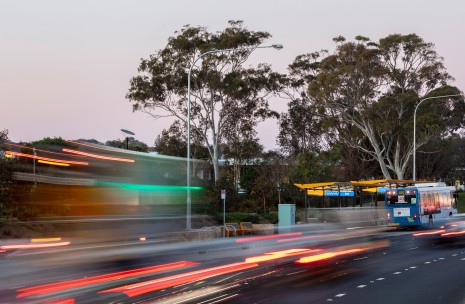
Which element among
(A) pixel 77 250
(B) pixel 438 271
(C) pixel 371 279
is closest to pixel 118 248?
(A) pixel 77 250

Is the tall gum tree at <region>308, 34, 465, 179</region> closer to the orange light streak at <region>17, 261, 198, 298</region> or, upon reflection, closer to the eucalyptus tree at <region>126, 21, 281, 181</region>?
the eucalyptus tree at <region>126, 21, 281, 181</region>

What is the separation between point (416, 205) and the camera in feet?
115

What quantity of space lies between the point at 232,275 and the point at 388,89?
4213 centimetres

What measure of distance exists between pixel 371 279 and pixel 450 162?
59239mm

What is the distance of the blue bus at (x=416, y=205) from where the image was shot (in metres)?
35.2

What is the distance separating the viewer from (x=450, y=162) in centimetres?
6938

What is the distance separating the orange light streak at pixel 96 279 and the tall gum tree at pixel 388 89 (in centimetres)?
3821

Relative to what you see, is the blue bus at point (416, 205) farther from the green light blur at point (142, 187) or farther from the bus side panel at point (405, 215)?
the green light blur at point (142, 187)

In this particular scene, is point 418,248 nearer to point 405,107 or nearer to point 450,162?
point 405,107

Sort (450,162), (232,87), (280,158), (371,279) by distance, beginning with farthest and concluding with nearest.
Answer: (450,162) → (280,158) → (232,87) → (371,279)

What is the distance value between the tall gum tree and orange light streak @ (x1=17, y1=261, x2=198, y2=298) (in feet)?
125

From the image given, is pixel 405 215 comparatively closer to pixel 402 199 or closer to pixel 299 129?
pixel 402 199

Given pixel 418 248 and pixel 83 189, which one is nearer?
pixel 83 189

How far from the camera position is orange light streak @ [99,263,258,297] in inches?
488
